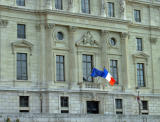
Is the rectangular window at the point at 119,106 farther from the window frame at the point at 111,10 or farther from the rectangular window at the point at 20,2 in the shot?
the rectangular window at the point at 20,2

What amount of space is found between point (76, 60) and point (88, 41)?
2.90 m

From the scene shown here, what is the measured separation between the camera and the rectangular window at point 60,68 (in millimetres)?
55312

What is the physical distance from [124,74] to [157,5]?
1250 cm

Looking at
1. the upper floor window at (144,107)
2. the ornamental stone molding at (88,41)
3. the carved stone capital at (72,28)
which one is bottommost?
the upper floor window at (144,107)

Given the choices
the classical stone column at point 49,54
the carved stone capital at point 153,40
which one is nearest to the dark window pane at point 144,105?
the carved stone capital at point 153,40

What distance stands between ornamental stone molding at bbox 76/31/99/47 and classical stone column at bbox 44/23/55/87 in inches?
149

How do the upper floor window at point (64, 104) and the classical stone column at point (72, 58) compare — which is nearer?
the upper floor window at point (64, 104)

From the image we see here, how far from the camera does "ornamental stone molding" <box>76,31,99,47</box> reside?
57062 millimetres

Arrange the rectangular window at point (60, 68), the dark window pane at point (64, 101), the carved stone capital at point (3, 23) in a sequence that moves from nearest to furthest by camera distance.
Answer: the carved stone capital at point (3, 23)
the dark window pane at point (64, 101)
the rectangular window at point (60, 68)

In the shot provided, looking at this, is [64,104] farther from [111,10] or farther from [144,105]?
[111,10]

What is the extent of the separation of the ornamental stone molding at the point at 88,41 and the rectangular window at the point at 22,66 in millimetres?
6932

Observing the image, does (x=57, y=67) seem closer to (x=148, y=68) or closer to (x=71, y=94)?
(x=71, y=94)

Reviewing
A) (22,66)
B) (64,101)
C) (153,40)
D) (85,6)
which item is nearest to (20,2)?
(22,66)

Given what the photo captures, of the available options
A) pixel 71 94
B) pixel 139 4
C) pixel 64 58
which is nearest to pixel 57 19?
pixel 64 58
